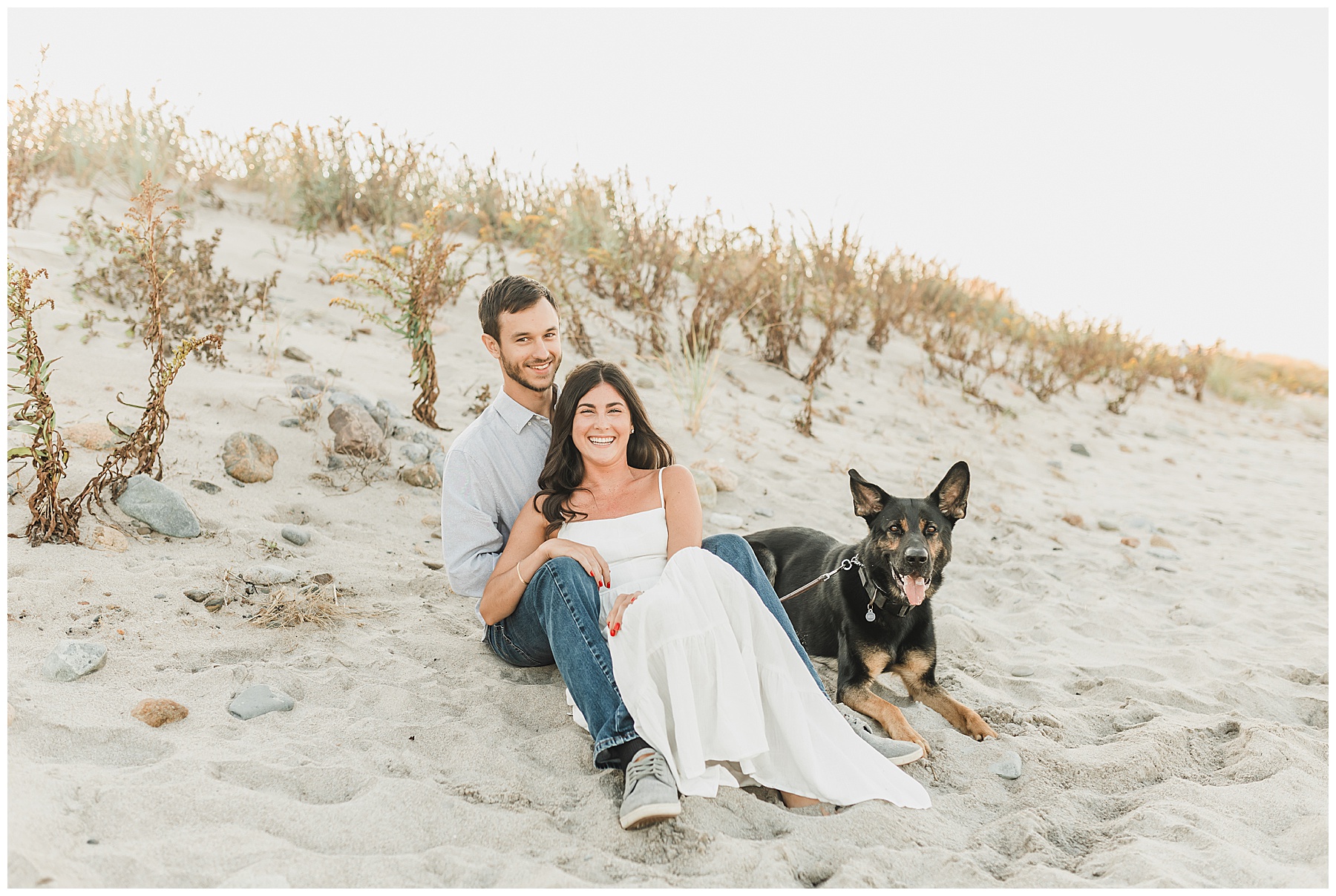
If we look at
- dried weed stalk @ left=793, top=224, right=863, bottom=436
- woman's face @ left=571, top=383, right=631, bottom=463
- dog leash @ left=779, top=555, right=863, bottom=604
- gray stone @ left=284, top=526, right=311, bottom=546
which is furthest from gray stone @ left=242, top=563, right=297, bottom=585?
dried weed stalk @ left=793, top=224, right=863, bottom=436

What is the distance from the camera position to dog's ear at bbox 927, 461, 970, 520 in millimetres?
3514

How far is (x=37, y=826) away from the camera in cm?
200

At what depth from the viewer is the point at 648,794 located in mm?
2354

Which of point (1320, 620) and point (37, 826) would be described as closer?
point (37, 826)

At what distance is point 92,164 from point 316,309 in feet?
11.2

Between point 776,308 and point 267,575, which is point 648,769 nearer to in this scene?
point 267,575

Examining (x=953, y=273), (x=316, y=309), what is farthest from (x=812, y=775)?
(x=953, y=273)

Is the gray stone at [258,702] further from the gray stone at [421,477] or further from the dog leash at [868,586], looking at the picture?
the gray stone at [421,477]

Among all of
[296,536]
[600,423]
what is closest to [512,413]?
[600,423]

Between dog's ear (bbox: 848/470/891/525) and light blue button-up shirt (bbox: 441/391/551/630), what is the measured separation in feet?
4.42

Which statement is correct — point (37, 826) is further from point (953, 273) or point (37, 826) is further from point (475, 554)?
point (953, 273)

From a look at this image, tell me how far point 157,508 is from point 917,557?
342cm

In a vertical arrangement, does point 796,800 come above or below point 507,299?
below

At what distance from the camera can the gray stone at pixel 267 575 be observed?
143 inches
